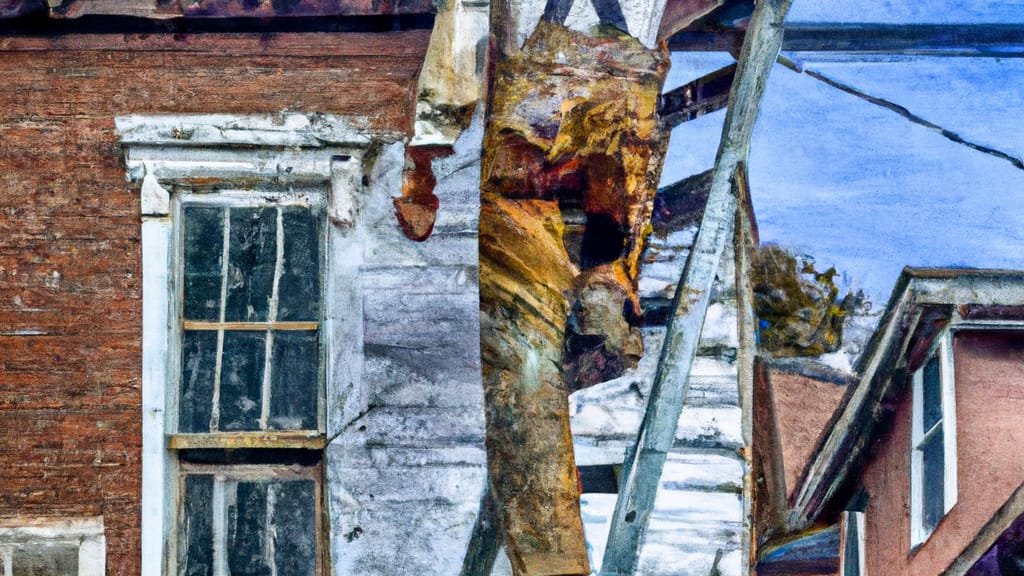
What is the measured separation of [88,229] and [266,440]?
99 centimetres

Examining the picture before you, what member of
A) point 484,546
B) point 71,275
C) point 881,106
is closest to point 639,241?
point 881,106

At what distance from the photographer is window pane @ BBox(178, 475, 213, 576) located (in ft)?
12.5

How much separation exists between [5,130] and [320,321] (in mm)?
1328

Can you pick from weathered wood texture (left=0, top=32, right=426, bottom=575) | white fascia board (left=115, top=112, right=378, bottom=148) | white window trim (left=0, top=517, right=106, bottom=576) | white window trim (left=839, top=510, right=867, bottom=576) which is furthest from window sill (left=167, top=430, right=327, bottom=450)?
white window trim (left=839, top=510, right=867, bottom=576)

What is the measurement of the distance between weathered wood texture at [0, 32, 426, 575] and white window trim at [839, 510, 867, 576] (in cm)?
219

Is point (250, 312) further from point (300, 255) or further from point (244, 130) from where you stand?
point (244, 130)

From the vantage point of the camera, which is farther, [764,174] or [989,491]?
[764,174]

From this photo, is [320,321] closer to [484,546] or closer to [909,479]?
[484,546]

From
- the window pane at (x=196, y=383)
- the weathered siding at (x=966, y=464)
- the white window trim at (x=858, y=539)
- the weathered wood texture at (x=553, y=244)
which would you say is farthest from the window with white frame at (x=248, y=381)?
the weathered siding at (x=966, y=464)

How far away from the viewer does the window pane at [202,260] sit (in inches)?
151

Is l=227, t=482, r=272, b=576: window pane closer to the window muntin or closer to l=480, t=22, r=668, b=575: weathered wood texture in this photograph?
the window muntin

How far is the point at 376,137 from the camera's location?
3.81 meters

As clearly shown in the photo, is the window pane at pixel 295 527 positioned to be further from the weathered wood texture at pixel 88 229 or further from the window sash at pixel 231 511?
the weathered wood texture at pixel 88 229

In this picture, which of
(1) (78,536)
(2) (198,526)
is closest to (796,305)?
(2) (198,526)
